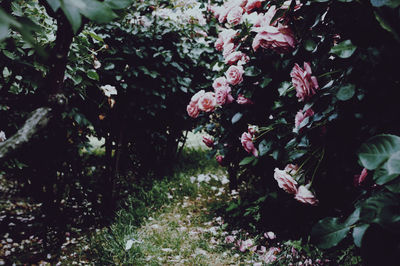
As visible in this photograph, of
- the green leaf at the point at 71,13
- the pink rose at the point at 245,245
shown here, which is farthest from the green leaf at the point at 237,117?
the green leaf at the point at 71,13

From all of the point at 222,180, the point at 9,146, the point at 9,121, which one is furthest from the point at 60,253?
the point at 9,146

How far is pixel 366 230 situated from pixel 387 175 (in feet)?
0.61

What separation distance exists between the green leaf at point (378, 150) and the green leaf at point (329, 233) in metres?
0.26

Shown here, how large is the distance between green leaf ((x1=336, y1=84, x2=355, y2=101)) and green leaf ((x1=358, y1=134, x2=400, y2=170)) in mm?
328

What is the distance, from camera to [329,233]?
0.86 m

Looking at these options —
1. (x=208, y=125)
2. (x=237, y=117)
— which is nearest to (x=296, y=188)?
(x=237, y=117)

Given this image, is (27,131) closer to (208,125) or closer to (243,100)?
(243,100)

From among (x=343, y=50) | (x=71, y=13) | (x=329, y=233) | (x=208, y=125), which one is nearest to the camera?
(x=71, y=13)

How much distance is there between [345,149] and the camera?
1342 millimetres

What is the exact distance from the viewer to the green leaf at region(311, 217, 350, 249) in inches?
33.2

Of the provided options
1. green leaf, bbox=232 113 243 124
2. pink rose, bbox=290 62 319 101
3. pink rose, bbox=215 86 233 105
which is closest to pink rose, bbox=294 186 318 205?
pink rose, bbox=290 62 319 101

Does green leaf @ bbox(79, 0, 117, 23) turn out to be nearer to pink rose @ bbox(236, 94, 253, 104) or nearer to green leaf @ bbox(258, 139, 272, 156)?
green leaf @ bbox(258, 139, 272, 156)

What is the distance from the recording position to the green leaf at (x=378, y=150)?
2.26 ft

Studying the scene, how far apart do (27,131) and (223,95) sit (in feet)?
5.38
